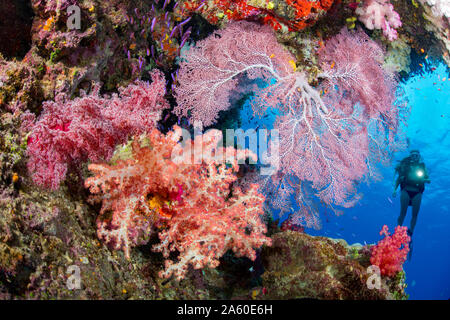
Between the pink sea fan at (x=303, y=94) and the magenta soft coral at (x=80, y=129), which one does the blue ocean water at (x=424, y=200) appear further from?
the magenta soft coral at (x=80, y=129)

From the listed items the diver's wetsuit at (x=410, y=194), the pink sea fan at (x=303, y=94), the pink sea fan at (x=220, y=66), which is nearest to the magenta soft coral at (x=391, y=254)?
the pink sea fan at (x=303, y=94)

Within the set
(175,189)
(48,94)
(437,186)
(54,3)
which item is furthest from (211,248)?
(437,186)

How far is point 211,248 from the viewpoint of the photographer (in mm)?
2916

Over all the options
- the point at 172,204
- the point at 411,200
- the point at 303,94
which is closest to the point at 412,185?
the point at 411,200

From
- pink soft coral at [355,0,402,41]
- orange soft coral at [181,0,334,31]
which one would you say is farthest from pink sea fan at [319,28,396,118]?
orange soft coral at [181,0,334,31]

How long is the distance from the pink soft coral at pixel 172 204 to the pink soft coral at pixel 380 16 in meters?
4.22

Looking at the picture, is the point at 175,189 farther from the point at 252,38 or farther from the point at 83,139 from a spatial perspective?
the point at 252,38

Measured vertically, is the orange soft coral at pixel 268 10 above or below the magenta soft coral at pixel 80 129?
above

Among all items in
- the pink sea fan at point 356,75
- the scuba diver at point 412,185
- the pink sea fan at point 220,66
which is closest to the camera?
the pink sea fan at point 220,66

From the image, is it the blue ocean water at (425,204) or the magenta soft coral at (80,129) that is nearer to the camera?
the magenta soft coral at (80,129)

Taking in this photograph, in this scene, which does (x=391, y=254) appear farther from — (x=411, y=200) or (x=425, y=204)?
(x=425, y=204)

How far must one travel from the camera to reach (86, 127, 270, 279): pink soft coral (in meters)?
2.54

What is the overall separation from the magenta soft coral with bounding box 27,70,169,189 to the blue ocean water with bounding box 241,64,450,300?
3.91m

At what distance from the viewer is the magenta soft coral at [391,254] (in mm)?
3287
